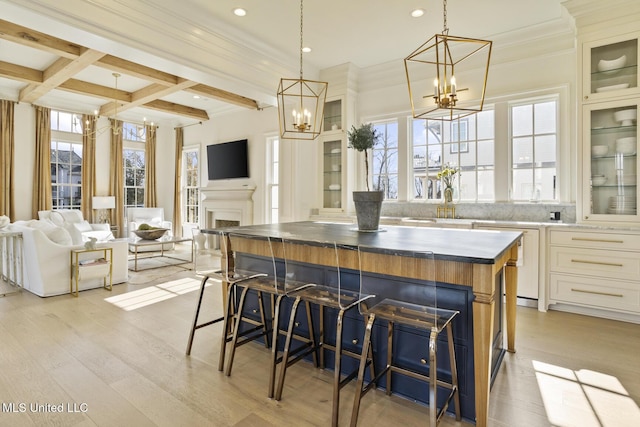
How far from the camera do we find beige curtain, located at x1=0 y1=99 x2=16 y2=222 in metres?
6.51

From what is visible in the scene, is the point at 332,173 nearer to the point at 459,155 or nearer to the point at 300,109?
the point at 459,155

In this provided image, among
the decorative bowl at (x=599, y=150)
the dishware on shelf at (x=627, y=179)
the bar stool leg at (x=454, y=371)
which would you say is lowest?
the bar stool leg at (x=454, y=371)

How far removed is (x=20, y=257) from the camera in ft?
14.8

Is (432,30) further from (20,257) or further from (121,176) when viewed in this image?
(121,176)

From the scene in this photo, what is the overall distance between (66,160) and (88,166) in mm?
433

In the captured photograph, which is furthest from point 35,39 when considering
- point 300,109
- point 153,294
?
point 300,109

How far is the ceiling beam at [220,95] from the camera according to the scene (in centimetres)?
595

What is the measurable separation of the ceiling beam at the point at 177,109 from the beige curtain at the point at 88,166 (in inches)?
62.3

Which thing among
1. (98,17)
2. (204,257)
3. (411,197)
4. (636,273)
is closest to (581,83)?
(636,273)

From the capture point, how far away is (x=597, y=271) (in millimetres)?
3430

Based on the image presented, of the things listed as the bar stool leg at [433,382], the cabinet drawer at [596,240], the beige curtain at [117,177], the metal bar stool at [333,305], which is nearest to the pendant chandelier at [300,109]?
the metal bar stool at [333,305]

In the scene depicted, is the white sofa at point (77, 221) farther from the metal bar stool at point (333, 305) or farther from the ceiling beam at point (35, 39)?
the metal bar stool at point (333, 305)

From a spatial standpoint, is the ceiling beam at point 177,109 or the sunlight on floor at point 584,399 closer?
the sunlight on floor at point 584,399

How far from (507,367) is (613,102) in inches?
115
